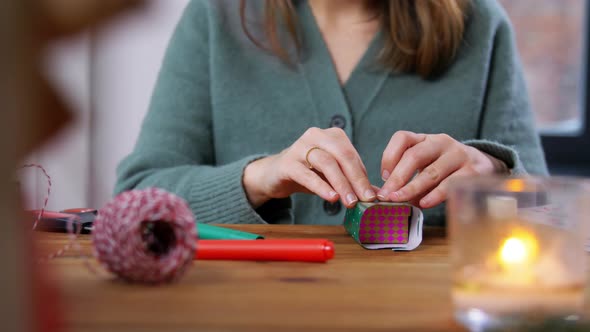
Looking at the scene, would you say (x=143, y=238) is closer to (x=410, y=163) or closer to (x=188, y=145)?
(x=410, y=163)

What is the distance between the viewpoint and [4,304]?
0.72 ft

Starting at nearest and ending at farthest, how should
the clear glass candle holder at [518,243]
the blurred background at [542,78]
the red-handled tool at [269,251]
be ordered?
1. the clear glass candle holder at [518,243]
2. the red-handled tool at [269,251]
3. the blurred background at [542,78]

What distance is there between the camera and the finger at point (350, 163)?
1.94 feet

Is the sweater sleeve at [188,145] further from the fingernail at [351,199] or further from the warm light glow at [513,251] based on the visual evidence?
the warm light glow at [513,251]

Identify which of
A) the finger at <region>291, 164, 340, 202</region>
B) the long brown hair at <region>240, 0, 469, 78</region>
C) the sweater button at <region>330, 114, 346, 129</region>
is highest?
the long brown hair at <region>240, 0, 469, 78</region>

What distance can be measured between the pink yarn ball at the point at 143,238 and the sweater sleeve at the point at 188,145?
379 millimetres

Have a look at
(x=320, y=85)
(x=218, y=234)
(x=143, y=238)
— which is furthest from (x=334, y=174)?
(x=320, y=85)

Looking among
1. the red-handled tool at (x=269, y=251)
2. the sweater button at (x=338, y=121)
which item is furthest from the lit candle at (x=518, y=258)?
the sweater button at (x=338, y=121)

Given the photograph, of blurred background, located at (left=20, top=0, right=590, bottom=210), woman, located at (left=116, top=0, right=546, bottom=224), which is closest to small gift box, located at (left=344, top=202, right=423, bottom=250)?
woman, located at (left=116, top=0, right=546, bottom=224)

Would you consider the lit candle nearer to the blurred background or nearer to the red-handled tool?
the red-handled tool

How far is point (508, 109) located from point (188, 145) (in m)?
0.47

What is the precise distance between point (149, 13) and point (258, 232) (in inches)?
18.5

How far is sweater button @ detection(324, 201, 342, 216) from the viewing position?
877 millimetres

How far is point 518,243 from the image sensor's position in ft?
1.13
